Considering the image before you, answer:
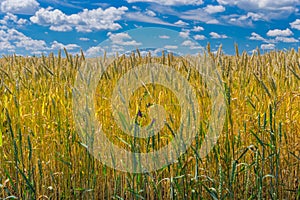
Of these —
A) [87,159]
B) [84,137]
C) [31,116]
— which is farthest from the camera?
[31,116]

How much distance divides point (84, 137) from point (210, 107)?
1.80 feet

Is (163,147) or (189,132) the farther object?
(163,147)

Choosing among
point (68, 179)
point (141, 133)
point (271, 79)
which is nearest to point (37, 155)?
point (68, 179)

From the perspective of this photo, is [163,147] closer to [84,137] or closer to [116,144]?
[116,144]

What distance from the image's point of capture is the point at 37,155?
178 centimetres

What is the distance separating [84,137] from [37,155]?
1.07 ft

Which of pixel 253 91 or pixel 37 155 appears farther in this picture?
pixel 253 91

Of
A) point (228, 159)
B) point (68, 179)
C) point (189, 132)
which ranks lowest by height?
point (68, 179)

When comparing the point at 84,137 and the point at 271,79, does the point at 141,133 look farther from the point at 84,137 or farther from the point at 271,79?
the point at 271,79

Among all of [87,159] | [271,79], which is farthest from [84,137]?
[271,79]

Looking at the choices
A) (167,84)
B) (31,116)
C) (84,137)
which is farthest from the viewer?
(167,84)

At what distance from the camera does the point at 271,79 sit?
154cm

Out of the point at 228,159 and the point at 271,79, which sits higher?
the point at 271,79

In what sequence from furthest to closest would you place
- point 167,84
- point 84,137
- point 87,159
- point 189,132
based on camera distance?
point 167,84
point 87,159
point 84,137
point 189,132
